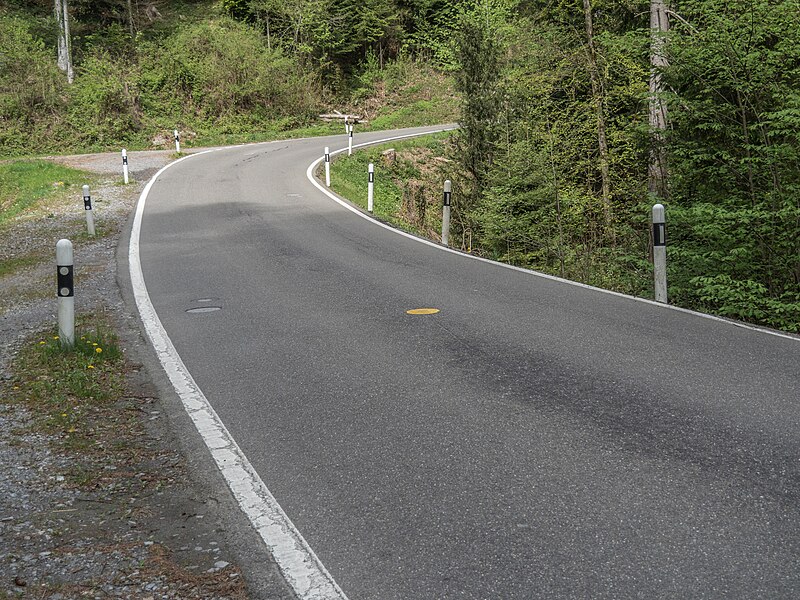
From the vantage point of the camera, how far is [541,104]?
66.4 ft

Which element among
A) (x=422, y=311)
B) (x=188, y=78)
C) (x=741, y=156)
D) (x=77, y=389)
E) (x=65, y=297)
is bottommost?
(x=77, y=389)

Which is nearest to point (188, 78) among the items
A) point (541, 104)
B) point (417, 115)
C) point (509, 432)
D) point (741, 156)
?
point (417, 115)

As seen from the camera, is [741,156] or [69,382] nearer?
[69,382]

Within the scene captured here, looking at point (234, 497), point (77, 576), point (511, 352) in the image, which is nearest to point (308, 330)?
point (511, 352)

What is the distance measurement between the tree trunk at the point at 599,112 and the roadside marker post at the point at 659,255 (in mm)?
9978

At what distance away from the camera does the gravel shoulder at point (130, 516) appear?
137 inches

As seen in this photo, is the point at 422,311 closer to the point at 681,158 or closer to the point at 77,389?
the point at 77,389

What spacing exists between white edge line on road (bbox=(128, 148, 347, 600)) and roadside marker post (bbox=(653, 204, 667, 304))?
18.0ft

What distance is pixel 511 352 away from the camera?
7.00 meters

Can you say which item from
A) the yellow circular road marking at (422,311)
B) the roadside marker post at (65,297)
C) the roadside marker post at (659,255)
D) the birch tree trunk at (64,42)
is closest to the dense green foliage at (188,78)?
the birch tree trunk at (64,42)

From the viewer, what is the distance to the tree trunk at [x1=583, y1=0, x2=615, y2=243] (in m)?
19.4

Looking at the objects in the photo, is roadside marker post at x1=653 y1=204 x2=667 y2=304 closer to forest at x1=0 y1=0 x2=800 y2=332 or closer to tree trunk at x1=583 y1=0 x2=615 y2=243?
forest at x1=0 y1=0 x2=800 y2=332

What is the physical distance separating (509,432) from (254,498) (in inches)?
67.4

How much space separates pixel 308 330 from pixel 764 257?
565cm
